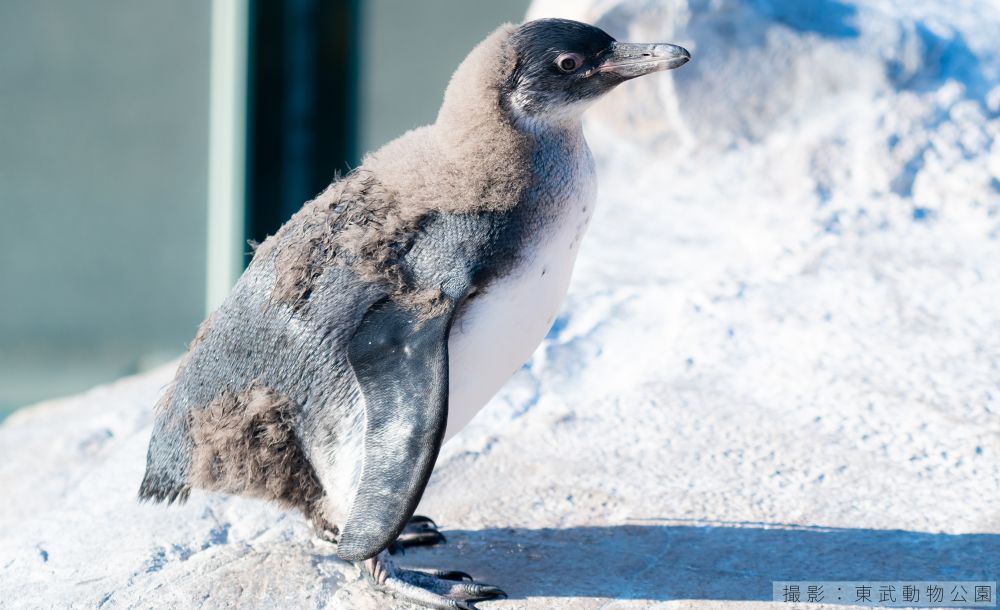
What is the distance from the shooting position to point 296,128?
205 inches

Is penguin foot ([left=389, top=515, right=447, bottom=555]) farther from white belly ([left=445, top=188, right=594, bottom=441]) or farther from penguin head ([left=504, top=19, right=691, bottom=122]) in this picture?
penguin head ([left=504, top=19, right=691, bottom=122])

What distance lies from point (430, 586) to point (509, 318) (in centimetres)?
42

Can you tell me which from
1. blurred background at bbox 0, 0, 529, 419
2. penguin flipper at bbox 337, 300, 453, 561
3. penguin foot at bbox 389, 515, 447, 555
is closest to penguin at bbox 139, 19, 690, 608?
penguin flipper at bbox 337, 300, 453, 561

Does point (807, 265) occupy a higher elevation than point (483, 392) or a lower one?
lower

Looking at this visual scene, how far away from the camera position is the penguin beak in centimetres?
164

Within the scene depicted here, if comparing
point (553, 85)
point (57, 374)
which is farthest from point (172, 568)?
point (57, 374)

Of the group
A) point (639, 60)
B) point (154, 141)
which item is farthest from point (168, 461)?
point (154, 141)

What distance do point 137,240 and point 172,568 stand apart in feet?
11.8

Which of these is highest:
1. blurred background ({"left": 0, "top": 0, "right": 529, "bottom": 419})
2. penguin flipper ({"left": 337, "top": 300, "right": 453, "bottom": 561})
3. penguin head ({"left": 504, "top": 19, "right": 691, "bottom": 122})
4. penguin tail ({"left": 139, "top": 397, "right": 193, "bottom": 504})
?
penguin head ({"left": 504, "top": 19, "right": 691, "bottom": 122})

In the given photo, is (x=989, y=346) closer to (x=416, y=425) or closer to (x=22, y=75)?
(x=416, y=425)

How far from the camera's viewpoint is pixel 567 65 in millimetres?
1625

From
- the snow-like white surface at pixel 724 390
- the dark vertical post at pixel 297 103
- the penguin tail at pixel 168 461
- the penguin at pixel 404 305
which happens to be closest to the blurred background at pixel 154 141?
the dark vertical post at pixel 297 103

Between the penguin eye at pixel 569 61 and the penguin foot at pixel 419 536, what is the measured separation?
787 mm

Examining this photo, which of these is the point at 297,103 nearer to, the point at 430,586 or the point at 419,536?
the point at 419,536
